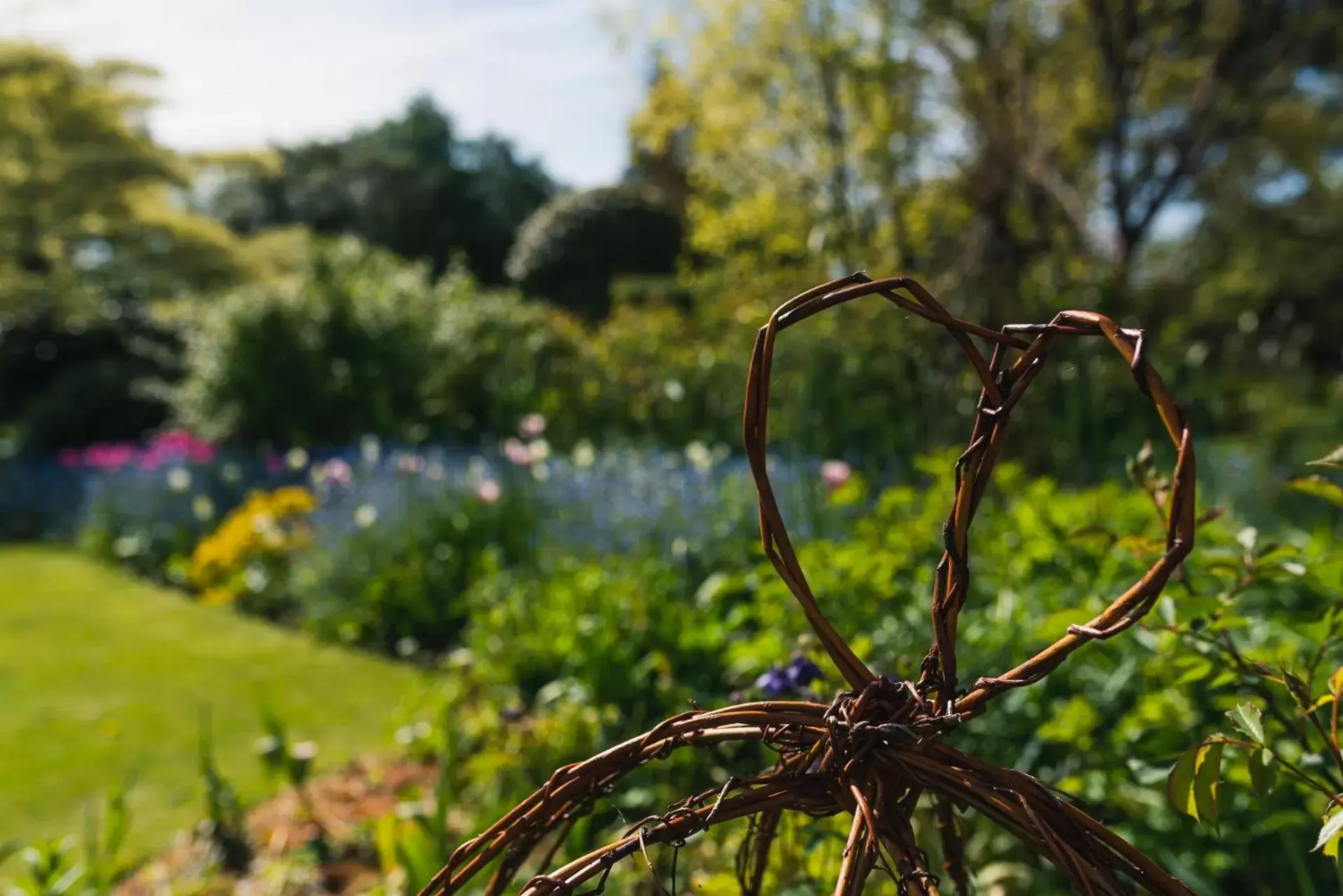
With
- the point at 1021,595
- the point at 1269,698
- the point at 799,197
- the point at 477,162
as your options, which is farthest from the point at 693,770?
the point at 477,162

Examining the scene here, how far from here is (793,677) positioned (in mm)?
1510

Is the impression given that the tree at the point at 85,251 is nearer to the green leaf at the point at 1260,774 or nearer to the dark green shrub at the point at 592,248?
the dark green shrub at the point at 592,248

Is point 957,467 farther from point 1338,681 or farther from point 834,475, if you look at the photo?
point 834,475

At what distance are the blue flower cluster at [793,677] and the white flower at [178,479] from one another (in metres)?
6.69

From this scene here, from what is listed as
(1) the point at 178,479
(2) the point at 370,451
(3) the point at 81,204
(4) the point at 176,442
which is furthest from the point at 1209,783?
(3) the point at 81,204

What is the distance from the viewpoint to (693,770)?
2.48 m

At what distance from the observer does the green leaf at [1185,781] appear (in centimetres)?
→ 91

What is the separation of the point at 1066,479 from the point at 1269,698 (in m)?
3.85

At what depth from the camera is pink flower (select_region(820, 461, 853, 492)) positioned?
12.5 ft

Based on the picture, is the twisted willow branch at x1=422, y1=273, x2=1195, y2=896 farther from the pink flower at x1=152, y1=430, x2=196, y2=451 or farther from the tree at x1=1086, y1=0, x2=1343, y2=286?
the tree at x1=1086, y1=0, x2=1343, y2=286

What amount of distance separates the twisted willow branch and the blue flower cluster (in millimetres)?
627

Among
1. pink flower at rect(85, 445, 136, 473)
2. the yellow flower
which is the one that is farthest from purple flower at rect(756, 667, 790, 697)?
pink flower at rect(85, 445, 136, 473)

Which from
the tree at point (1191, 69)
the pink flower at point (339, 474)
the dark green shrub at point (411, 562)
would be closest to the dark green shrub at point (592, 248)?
the tree at point (1191, 69)

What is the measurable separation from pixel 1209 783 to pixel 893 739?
38 cm
